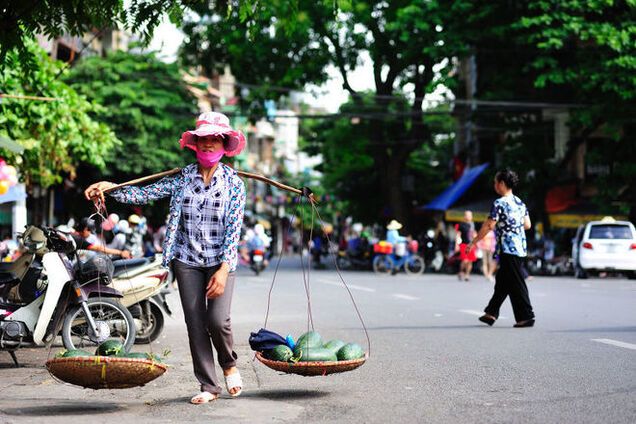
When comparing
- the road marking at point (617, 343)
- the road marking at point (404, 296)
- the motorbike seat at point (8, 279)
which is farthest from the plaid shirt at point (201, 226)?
the road marking at point (404, 296)

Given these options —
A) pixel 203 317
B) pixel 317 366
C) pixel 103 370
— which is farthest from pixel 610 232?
Result: pixel 103 370

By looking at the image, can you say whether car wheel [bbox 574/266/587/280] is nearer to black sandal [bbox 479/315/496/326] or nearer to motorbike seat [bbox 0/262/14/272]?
black sandal [bbox 479/315/496/326]

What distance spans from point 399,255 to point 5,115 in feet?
57.9

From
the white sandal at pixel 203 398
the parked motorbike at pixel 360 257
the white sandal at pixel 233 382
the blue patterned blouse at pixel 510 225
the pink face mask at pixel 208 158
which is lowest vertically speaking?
the parked motorbike at pixel 360 257

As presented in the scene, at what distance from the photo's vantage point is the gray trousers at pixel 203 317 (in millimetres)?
6805

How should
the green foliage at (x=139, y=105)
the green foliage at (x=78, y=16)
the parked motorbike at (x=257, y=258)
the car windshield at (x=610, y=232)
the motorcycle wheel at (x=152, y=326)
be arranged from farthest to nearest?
the green foliage at (x=139, y=105), the parked motorbike at (x=257, y=258), the car windshield at (x=610, y=232), the motorcycle wheel at (x=152, y=326), the green foliage at (x=78, y=16)

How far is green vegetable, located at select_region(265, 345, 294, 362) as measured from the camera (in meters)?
7.01

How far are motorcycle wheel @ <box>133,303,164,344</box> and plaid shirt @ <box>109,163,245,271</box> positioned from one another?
4594mm

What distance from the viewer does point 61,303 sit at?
376 inches

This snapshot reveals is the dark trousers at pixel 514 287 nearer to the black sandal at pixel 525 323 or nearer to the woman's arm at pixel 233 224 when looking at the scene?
the black sandal at pixel 525 323

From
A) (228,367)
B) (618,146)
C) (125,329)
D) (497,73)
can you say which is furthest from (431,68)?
(228,367)

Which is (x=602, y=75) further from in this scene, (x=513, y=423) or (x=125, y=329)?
(x=513, y=423)

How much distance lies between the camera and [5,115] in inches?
688

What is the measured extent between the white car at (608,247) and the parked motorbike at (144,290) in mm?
18826
